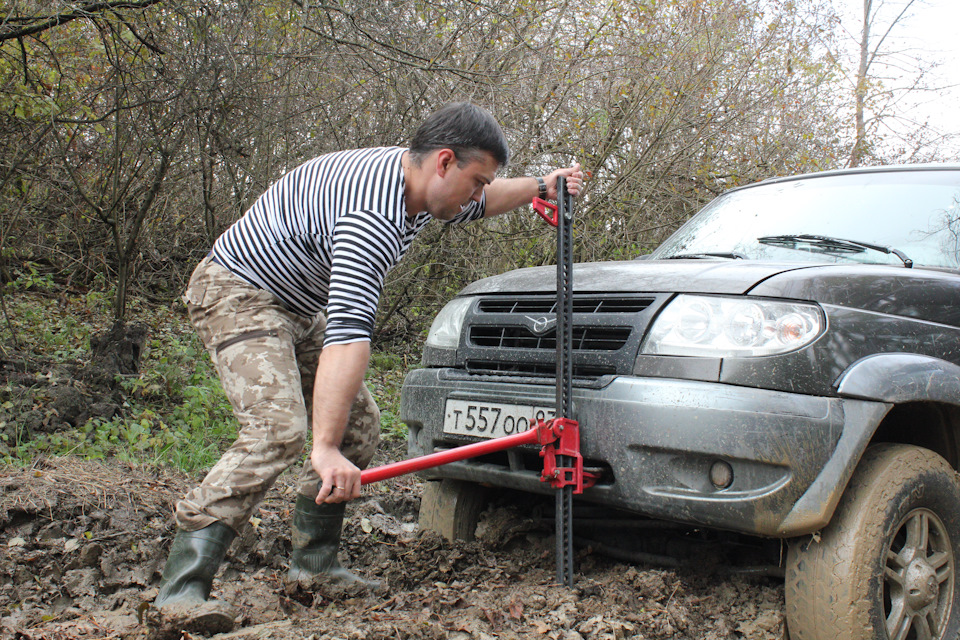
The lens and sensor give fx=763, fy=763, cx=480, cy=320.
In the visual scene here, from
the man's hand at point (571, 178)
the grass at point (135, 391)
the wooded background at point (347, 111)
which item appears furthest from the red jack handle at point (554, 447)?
the wooded background at point (347, 111)

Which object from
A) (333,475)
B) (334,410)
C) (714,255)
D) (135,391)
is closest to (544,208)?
(714,255)

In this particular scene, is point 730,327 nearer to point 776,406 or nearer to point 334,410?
point 776,406

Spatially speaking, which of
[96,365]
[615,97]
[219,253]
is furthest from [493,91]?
[219,253]

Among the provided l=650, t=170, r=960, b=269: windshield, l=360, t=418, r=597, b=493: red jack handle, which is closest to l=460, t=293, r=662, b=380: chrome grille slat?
l=360, t=418, r=597, b=493: red jack handle

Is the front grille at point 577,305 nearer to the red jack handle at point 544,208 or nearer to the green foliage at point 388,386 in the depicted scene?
the red jack handle at point 544,208

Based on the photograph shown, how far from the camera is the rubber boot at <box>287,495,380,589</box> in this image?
287 centimetres

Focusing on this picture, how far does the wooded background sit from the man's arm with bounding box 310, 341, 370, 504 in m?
4.13

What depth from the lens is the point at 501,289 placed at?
2945mm

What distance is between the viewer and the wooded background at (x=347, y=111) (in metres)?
5.96

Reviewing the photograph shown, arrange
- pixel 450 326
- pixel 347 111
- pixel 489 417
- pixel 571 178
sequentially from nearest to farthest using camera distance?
pixel 489 417 < pixel 571 178 < pixel 450 326 < pixel 347 111

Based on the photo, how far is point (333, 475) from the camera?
2.08 metres

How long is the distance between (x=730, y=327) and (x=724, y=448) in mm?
372

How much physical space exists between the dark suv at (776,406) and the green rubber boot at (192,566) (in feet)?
2.69

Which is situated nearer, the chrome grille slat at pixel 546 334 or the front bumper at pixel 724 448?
the front bumper at pixel 724 448
